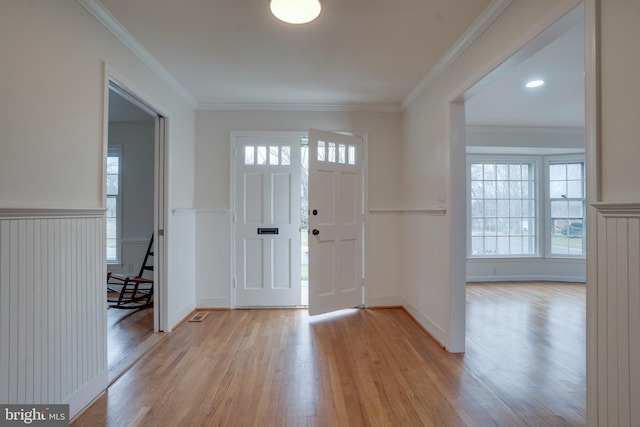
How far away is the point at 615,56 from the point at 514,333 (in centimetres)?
254

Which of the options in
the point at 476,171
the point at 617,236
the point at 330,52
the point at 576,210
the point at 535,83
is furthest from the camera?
the point at 476,171

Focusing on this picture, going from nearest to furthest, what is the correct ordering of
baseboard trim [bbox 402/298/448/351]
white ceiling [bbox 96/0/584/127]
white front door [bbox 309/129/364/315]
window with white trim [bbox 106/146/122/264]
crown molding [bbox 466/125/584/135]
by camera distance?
white ceiling [bbox 96/0/584/127] → baseboard trim [bbox 402/298/448/351] → white front door [bbox 309/129/364/315] → window with white trim [bbox 106/146/122/264] → crown molding [bbox 466/125/584/135]

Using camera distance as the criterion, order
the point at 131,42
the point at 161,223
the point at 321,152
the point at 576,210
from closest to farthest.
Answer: the point at 131,42, the point at 161,223, the point at 321,152, the point at 576,210

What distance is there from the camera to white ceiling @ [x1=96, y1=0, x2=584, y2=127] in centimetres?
196

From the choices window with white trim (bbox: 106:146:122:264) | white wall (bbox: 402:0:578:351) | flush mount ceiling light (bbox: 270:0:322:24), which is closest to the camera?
flush mount ceiling light (bbox: 270:0:322:24)

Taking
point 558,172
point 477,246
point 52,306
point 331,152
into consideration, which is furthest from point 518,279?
point 52,306

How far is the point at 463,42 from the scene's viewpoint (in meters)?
2.31

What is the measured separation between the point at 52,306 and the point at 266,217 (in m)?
2.25

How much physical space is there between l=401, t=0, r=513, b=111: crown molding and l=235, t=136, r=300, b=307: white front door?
1.49 metres

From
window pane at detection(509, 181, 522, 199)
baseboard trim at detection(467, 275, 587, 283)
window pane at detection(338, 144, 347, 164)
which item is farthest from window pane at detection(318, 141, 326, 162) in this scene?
window pane at detection(509, 181, 522, 199)

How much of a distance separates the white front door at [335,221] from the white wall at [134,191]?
9.11 ft

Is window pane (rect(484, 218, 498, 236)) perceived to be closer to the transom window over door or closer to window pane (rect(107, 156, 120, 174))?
the transom window over door

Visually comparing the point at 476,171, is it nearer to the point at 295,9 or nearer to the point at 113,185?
the point at 295,9

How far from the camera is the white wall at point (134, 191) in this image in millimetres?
4629
